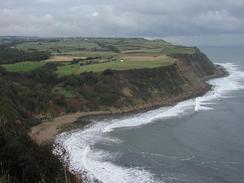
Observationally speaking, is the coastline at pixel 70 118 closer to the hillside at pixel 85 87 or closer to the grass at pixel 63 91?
the hillside at pixel 85 87

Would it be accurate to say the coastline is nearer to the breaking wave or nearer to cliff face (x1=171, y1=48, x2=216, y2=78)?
the breaking wave

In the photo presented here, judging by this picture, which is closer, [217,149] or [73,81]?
[217,149]

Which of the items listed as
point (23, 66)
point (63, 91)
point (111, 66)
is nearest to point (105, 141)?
point (63, 91)

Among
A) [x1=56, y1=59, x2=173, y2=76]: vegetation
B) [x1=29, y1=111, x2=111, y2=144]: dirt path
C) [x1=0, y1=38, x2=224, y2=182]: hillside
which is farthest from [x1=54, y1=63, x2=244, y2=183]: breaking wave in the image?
[x1=56, y1=59, x2=173, y2=76]: vegetation

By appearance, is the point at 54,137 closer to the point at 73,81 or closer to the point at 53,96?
the point at 53,96

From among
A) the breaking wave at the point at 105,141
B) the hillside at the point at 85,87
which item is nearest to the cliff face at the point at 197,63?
the hillside at the point at 85,87

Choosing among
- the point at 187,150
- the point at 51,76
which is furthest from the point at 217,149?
the point at 51,76
